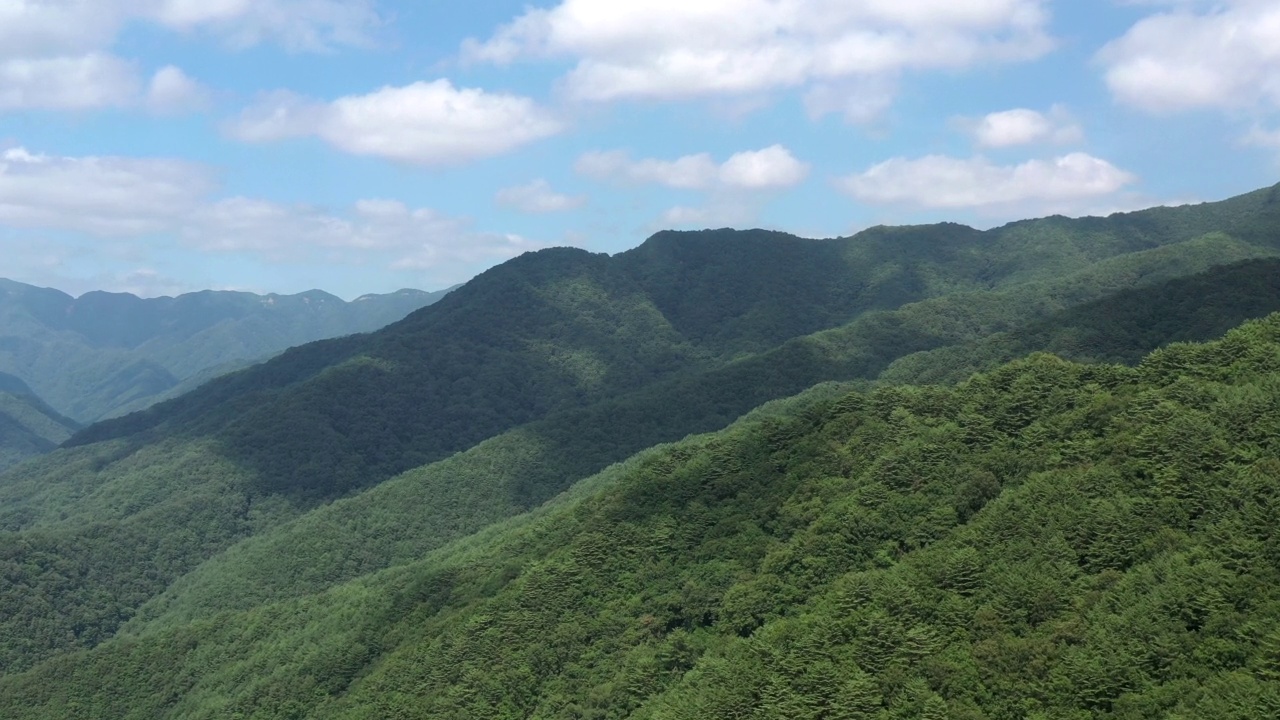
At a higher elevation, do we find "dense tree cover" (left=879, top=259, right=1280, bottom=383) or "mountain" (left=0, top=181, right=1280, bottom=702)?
"dense tree cover" (left=879, top=259, right=1280, bottom=383)

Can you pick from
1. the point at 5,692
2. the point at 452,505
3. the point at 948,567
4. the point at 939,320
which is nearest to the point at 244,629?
the point at 5,692

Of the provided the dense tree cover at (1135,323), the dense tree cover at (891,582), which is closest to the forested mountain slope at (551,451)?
the dense tree cover at (1135,323)

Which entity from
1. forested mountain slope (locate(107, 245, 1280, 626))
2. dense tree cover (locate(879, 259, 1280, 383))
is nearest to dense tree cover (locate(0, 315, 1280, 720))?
forested mountain slope (locate(107, 245, 1280, 626))

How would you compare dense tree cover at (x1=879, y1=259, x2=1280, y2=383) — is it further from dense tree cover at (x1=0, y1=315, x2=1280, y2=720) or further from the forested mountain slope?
dense tree cover at (x1=0, y1=315, x2=1280, y2=720)

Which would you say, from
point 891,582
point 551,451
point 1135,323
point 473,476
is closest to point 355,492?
→ point 473,476

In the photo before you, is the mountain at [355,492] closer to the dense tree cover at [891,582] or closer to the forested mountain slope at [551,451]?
the forested mountain slope at [551,451]

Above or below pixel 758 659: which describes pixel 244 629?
below

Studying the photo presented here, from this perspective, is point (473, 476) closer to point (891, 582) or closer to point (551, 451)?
point (551, 451)

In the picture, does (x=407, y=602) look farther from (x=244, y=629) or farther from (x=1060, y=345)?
(x=1060, y=345)
